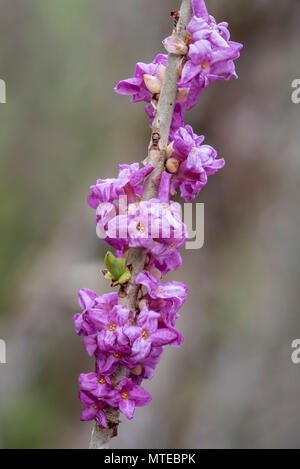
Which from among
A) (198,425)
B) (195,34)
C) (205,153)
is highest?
(195,34)

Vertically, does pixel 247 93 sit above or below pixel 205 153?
above

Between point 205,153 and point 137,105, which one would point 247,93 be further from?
point 205,153

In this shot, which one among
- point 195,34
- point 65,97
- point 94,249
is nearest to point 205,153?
point 195,34

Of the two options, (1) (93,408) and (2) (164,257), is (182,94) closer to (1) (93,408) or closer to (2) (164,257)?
(2) (164,257)

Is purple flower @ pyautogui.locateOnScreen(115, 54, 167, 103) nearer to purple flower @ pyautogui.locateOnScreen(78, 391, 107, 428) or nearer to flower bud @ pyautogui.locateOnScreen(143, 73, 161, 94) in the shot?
flower bud @ pyautogui.locateOnScreen(143, 73, 161, 94)
